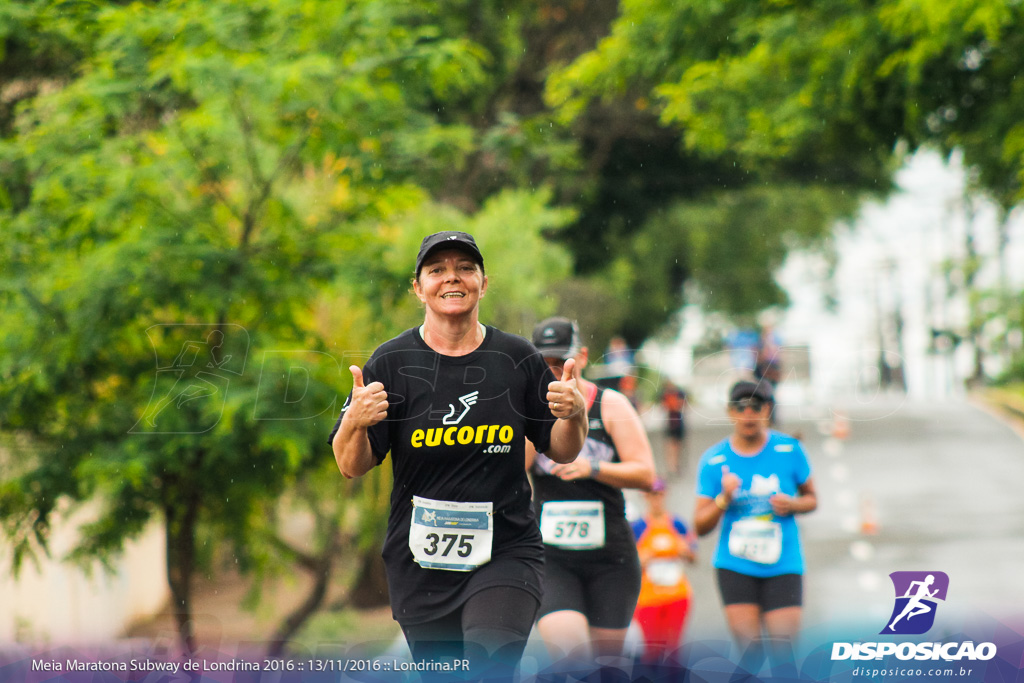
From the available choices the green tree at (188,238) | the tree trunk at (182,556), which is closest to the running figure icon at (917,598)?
the green tree at (188,238)

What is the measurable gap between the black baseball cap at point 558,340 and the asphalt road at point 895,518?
1.30 meters

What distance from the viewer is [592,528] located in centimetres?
482

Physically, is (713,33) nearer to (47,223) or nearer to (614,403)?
(614,403)

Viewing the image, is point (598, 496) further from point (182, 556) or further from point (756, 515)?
point (182, 556)

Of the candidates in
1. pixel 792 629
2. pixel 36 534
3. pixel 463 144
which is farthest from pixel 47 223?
pixel 792 629

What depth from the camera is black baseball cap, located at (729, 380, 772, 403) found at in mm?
5234

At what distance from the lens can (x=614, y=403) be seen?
4973mm

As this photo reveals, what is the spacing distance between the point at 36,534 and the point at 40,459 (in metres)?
0.51

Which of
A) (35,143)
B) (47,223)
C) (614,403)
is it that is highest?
(35,143)

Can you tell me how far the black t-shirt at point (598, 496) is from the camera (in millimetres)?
4824

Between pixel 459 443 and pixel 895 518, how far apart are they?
36.3 ft

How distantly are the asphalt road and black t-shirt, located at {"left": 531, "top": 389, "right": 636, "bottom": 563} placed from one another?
868 mm

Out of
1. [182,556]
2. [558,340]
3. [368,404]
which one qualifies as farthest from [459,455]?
[182,556]

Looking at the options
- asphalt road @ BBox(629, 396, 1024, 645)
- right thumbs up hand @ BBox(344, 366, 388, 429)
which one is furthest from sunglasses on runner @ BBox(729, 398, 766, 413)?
right thumbs up hand @ BBox(344, 366, 388, 429)
